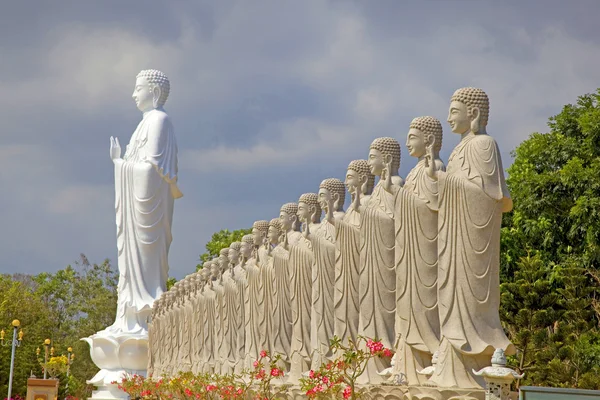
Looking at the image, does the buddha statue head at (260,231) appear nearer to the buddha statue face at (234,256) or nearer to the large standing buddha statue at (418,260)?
the buddha statue face at (234,256)

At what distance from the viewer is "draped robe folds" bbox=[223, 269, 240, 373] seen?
1767 cm

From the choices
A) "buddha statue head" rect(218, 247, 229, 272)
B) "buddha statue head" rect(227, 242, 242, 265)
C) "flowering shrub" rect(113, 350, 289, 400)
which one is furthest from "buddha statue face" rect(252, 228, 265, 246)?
"buddha statue head" rect(218, 247, 229, 272)

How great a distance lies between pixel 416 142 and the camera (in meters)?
10.0

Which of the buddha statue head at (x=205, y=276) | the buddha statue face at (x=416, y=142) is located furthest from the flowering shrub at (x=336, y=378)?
the buddha statue head at (x=205, y=276)

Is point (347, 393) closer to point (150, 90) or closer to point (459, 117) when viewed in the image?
point (459, 117)

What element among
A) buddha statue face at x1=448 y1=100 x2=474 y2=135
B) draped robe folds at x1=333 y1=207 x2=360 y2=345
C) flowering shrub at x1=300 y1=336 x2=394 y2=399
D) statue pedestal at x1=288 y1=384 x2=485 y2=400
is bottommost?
statue pedestal at x1=288 y1=384 x2=485 y2=400

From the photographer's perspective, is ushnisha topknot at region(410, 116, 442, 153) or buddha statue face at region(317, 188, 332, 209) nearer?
ushnisha topknot at region(410, 116, 442, 153)

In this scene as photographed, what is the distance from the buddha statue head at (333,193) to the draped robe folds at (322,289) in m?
0.31

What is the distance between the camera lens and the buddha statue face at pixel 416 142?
9969 millimetres

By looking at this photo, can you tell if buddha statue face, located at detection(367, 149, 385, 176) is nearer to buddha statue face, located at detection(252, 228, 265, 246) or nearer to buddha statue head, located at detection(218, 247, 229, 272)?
buddha statue face, located at detection(252, 228, 265, 246)

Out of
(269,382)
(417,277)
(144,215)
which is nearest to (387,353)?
(417,277)

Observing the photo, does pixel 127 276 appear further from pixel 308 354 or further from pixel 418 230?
pixel 418 230

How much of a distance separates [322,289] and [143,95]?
16.5 metres

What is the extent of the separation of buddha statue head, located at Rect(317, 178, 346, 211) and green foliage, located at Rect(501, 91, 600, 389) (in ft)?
24.4
